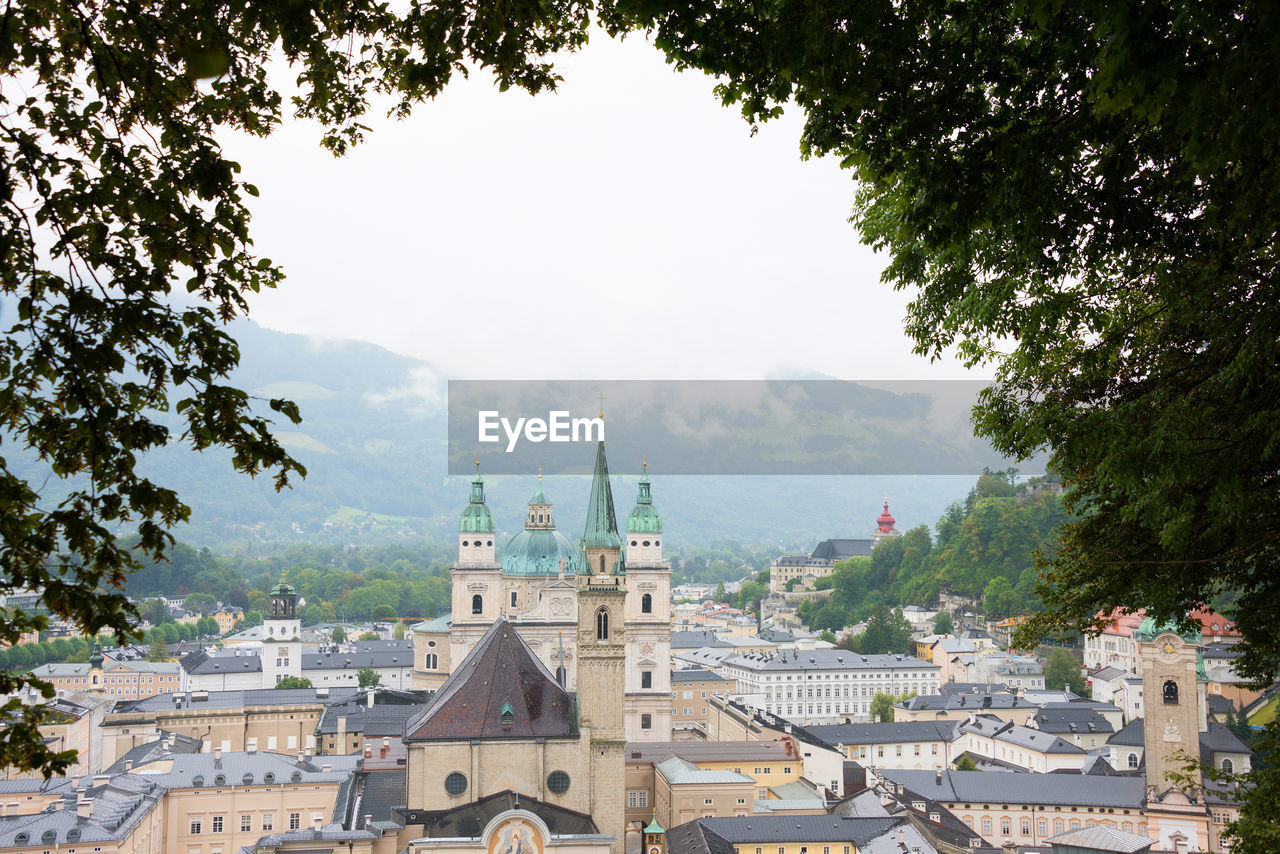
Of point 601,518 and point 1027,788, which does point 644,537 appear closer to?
point 601,518

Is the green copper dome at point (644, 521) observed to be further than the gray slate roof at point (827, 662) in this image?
No

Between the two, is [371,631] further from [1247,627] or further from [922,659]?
[1247,627]

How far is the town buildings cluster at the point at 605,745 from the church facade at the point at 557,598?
17 cm

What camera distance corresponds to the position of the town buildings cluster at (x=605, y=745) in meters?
41.3

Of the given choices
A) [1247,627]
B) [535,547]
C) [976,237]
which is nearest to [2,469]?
[976,237]

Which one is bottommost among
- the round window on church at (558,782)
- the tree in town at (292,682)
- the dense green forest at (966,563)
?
the tree in town at (292,682)

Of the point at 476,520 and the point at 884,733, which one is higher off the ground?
the point at 476,520

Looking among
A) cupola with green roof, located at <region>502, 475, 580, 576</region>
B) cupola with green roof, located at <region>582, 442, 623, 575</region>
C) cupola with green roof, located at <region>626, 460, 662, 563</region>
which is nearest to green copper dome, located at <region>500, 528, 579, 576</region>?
cupola with green roof, located at <region>502, 475, 580, 576</region>

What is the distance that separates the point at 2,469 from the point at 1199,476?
8642 mm

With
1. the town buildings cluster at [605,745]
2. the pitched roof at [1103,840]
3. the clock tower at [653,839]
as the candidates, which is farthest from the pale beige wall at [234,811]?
the pitched roof at [1103,840]

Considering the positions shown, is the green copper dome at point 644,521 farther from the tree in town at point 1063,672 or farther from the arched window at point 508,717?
the tree in town at point 1063,672

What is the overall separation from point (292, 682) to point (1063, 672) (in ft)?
205

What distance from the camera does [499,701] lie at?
4272 cm

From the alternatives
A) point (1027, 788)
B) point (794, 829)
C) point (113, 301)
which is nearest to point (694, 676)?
point (1027, 788)
